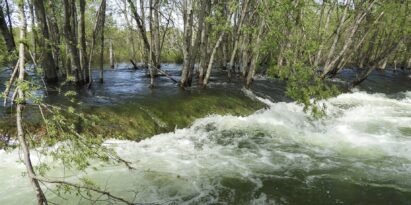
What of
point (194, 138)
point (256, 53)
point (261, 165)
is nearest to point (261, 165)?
point (261, 165)

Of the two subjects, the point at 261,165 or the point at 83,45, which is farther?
the point at 83,45

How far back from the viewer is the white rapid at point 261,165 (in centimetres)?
797

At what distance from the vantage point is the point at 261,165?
9.90 metres

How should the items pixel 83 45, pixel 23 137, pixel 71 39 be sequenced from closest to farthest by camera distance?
1. pixel 23 137
2. pixel 71 39
3. pixel 83 45

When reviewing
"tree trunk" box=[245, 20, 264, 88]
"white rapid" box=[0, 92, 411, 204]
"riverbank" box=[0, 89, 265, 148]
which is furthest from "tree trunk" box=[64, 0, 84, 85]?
"tree trunk" box=[245, 20, 264, 88]

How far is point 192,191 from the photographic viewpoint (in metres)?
8.11

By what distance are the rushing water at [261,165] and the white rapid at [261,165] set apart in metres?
0.02

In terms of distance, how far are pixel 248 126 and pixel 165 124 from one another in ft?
10.6

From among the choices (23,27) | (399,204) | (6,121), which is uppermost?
(23,27)

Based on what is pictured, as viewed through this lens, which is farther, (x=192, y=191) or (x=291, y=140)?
(x=291, y=140)

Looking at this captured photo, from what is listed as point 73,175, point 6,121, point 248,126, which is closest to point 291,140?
point 248,126

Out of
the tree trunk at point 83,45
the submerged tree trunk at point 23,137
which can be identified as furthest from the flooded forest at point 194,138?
the tree trunk at point 83,45

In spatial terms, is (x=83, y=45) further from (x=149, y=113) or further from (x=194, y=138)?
(x=194, y=138)

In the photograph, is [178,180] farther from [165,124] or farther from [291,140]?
[291,140]
